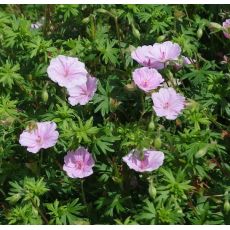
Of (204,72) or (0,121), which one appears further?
(204,72)

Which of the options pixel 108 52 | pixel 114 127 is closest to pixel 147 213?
pixel 114 127

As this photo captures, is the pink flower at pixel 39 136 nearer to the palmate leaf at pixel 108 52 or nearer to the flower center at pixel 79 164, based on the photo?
the flower center at pixel 79 164

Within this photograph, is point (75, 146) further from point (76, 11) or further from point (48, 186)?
point (76, 11)

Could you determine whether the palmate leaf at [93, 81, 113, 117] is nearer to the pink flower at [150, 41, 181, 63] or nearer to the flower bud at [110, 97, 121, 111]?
the flower bud at [110, 97, 121, 111]

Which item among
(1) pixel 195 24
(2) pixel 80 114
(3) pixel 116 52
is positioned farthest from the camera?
(1) pixel 195 24

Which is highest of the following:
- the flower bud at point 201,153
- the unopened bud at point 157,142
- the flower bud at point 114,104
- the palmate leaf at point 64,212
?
the unopened bud at point 157,142

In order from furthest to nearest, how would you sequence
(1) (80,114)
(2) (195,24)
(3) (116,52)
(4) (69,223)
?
(2) (195,24) → (3) (116,52) → (1) (80,114) → (4) (69,223)

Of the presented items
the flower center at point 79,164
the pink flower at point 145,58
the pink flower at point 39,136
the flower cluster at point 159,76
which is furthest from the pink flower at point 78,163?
the pink flower at point 145,58

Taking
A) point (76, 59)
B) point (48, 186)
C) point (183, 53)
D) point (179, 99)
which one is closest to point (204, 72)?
point (183, 53)
